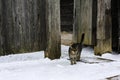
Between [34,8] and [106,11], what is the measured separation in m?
1.86

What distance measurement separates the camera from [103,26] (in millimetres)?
7973

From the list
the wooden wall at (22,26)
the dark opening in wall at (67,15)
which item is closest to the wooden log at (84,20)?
the dark opening in wall at (67,15)

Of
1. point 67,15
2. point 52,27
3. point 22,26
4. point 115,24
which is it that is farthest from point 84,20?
point 22,26

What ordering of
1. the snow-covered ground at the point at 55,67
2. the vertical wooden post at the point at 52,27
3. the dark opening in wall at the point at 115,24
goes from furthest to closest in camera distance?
the dark opening in wall at the point at 115,24, the vertical wooden post at the point at 52,27, the snow-covered ground at the point at 55,67

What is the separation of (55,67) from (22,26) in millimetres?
1379

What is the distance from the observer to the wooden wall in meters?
7.09

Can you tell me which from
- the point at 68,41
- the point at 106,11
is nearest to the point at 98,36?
the point at 106,11

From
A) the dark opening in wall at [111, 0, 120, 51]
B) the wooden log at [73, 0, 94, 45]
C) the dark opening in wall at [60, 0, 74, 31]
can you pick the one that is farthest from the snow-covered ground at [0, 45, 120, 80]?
the dark opening in wall at [60, 0, 74, 31]

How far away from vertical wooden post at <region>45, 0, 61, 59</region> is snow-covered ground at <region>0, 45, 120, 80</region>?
24 centimetres

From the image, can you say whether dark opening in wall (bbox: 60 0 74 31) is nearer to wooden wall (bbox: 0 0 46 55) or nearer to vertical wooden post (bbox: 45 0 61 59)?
wooden wall (bbox: 0 0 46 55)

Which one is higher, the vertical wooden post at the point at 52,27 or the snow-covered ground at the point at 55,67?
the vertical wooden post at the point at 52,27

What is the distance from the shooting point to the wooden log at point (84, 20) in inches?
338

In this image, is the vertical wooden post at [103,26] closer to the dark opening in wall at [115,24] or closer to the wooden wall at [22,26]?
the dark opening in wall at [115,24]

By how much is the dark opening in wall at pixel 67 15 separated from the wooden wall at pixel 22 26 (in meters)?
2.54
